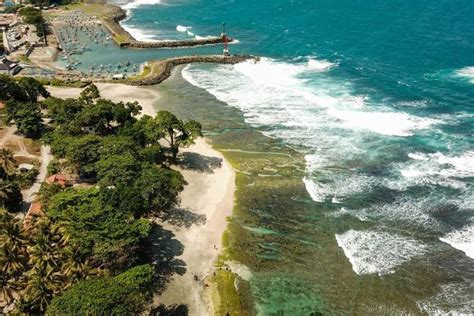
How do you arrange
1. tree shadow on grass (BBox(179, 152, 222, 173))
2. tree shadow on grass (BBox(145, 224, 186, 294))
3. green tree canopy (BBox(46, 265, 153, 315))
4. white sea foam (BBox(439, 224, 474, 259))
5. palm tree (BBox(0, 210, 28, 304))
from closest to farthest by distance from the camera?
green tree canopy (BBox(46, 265, 153, 315)), palm tree (BBox(0, 210, 28, 304)), tree shadow on grass (BBox(145, 224, 186, 294)), white sea foam (BBox(439, 224, 474, 259)), tree shadow on grass (BBox(179, 152, 222, 173))

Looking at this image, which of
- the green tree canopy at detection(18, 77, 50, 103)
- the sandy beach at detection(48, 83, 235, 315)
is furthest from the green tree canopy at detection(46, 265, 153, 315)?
the green tree canopy at detection(18, 77, 50, 103)

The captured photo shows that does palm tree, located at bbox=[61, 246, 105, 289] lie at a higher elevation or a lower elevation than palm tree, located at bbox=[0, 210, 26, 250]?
lower

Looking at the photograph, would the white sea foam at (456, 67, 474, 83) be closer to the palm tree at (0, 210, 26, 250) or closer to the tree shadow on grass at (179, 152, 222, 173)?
the tree shadow on grass at (179, 152, 222, 173)

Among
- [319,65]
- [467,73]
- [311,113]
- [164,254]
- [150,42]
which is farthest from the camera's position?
[150,42]

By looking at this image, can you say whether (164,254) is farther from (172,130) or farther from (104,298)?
(172,130)

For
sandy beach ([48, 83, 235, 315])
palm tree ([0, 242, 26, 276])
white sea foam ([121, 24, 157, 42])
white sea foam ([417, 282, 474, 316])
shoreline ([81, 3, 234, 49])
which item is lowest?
white sea foam ([121, 24, 157, 42])

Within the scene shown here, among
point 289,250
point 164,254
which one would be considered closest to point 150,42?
point 164,254
